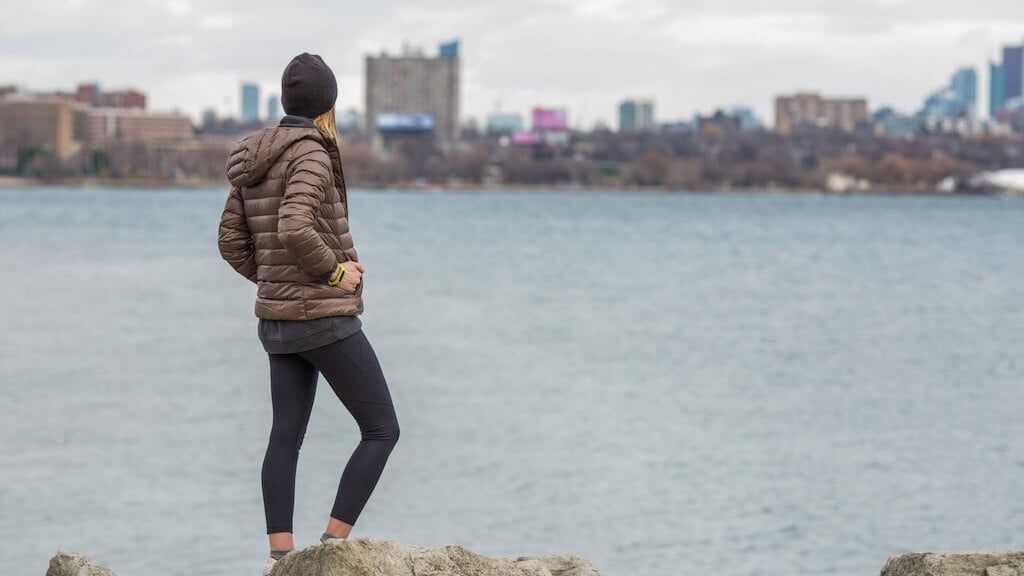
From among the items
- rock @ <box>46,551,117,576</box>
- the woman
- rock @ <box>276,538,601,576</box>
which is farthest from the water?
rock @ <box>276,538,601,576</box>

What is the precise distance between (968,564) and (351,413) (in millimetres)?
2177

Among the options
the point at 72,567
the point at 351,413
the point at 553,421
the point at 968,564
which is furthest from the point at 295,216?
the point at 553,421

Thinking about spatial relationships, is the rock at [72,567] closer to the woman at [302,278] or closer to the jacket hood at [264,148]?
the woman at [302,278]

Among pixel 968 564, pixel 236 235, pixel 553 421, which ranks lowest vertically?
pixel 553 421

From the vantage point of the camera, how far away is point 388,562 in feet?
14.5

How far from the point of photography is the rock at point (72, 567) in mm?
5078

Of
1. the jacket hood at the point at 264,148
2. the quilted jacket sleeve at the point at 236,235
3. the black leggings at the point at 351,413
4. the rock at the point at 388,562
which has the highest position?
the jacket hood at the point at 264,148

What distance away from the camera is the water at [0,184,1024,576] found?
18.0 meters

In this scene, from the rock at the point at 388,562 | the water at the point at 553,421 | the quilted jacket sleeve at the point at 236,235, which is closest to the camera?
the rock at the point at 388,562

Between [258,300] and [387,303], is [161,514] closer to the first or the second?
[258,300]

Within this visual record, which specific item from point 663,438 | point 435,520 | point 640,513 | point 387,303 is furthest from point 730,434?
point 387,303

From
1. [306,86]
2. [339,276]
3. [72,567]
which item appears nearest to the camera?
[339,276]

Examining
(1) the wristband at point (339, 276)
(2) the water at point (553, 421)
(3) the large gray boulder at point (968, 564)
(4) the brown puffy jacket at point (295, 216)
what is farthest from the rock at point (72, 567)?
(2) the water at point (553, 421)

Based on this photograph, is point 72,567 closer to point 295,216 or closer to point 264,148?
point 295,216
